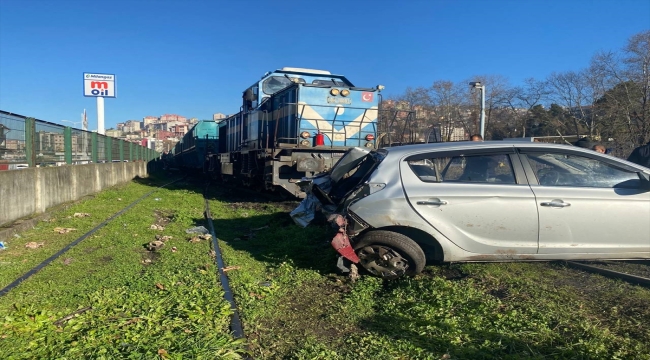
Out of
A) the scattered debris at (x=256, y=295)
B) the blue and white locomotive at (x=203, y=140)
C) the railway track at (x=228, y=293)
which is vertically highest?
the blue and white locomotive at (x=203, y=140)

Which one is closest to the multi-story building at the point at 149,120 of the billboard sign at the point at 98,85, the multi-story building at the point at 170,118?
the multi-story building at the point at 170,118

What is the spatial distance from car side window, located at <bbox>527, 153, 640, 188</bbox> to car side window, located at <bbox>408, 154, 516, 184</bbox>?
303mm

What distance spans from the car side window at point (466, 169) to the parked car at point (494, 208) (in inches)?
0.4

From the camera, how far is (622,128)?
26.7m

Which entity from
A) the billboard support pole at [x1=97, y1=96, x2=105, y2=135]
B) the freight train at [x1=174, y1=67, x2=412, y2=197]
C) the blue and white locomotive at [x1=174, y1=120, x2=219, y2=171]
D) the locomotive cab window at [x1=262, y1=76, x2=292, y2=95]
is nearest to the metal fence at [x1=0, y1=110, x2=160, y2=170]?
the freight train at [x1=174, y1=67, x2=412, y2=197]

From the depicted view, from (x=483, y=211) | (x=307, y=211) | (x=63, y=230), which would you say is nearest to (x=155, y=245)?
(x=63, y=230)

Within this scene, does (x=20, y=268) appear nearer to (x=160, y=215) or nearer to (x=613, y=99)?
(x=160, y=215)

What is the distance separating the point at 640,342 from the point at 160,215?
9.29 m

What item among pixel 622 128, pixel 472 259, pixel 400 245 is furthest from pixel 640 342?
pixel 622 128

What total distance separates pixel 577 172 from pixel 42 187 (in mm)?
9286

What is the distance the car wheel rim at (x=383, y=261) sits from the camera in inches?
192

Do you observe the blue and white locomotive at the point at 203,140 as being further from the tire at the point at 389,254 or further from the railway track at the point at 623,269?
the railway track at the point at 623,269

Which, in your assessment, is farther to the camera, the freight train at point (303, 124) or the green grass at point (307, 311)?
the freight train at point (303, 124)

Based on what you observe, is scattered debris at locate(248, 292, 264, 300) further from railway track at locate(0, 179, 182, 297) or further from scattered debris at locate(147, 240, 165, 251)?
scattered debris at locate(147, 240, 165, 251)
